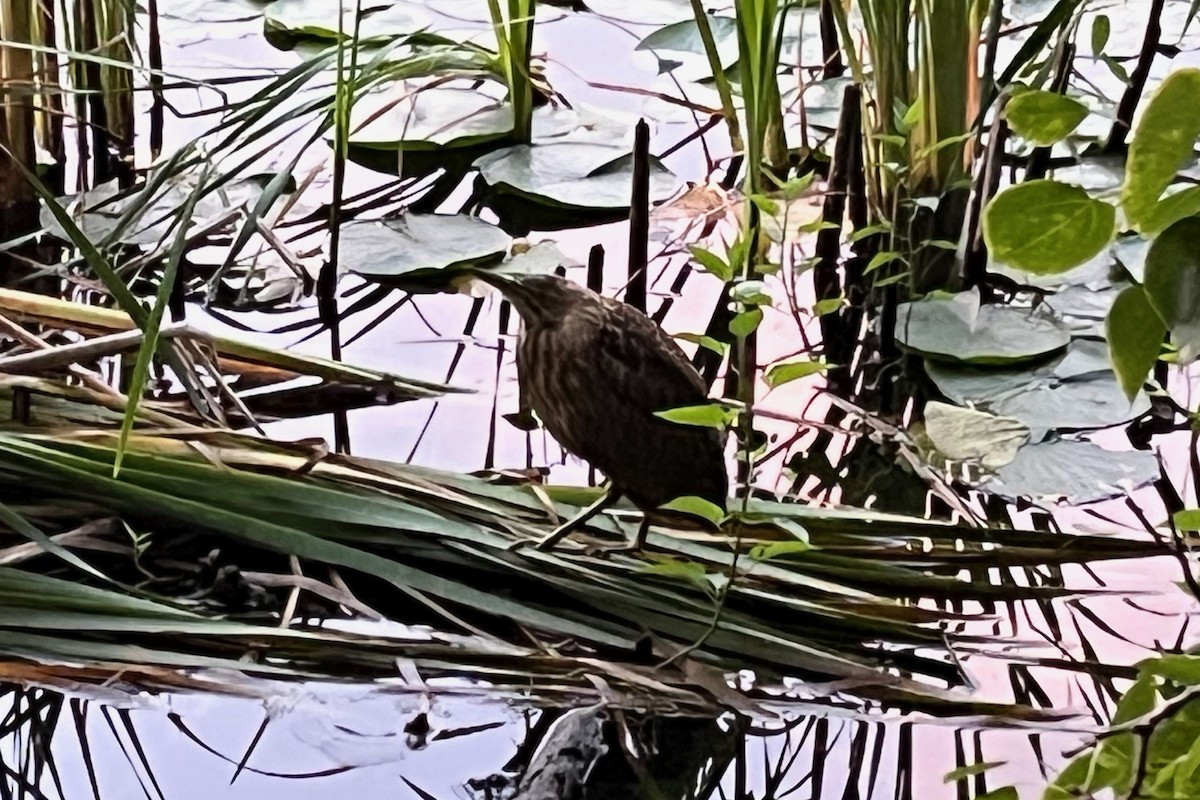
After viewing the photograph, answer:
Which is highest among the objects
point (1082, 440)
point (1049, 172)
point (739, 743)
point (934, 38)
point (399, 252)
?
point (934, 38)

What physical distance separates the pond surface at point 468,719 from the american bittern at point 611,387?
0.58 feet

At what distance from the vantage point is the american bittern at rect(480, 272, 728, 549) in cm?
82

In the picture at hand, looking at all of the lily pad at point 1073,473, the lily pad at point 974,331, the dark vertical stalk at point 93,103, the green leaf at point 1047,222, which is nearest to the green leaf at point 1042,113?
the green leaf at point 1047,222

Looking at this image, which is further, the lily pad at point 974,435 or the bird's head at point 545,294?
the lily pad at point 974,435

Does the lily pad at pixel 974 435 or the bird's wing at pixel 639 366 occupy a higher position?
the bird's wing at pixel 639 366

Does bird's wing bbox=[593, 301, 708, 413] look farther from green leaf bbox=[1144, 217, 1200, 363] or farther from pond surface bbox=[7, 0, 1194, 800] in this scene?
green leaf bbox=[1144, 217, 1200, 363]

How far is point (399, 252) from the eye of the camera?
4.28 feet

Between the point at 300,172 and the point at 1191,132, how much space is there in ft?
4.39

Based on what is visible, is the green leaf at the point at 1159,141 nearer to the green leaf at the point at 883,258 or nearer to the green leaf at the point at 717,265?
the green leaf at the point at 717,265

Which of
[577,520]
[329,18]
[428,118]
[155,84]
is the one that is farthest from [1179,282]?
[329,18]

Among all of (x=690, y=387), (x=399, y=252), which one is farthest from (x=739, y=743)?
(x=399, y=252)

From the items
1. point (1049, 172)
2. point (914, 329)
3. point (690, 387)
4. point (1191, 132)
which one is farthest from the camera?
point (1049, 172)

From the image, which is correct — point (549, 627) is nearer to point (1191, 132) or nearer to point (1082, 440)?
point (1082, 440)

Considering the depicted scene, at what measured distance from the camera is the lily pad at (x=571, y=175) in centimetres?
143
